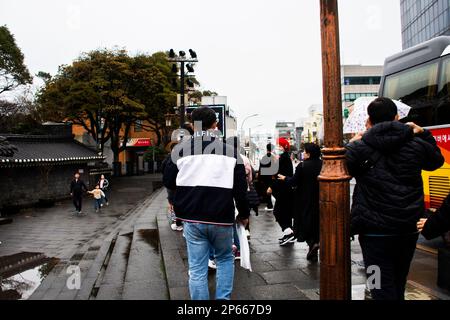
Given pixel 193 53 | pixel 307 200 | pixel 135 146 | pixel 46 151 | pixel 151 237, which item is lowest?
pixel 151 237

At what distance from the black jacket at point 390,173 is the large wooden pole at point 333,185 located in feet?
0.47

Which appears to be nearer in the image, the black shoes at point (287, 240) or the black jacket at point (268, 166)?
the black shoes at point (287, 240)

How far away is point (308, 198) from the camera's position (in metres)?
5.39

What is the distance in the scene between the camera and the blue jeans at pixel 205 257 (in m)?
3.07

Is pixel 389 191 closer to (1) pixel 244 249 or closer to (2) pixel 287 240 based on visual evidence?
(1) pixel 244 249

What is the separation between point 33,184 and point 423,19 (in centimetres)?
4090

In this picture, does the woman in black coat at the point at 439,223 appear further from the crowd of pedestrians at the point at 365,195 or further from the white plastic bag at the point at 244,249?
the white plastic bag at the point at 244,249

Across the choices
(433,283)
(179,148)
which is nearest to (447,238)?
(433,283)

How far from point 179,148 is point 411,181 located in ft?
6.22

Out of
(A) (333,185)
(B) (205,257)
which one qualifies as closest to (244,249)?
(B) (205,257)

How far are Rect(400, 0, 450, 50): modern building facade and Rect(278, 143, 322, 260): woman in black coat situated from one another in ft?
118

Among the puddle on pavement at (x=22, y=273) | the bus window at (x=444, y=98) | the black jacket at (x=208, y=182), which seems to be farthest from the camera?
the bus window at (x=444, y=98)

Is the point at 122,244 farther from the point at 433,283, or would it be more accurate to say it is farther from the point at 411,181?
the point at 411,181

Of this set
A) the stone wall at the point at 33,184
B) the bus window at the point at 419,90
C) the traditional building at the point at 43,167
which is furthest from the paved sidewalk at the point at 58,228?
the bus window at the point at 419,90
